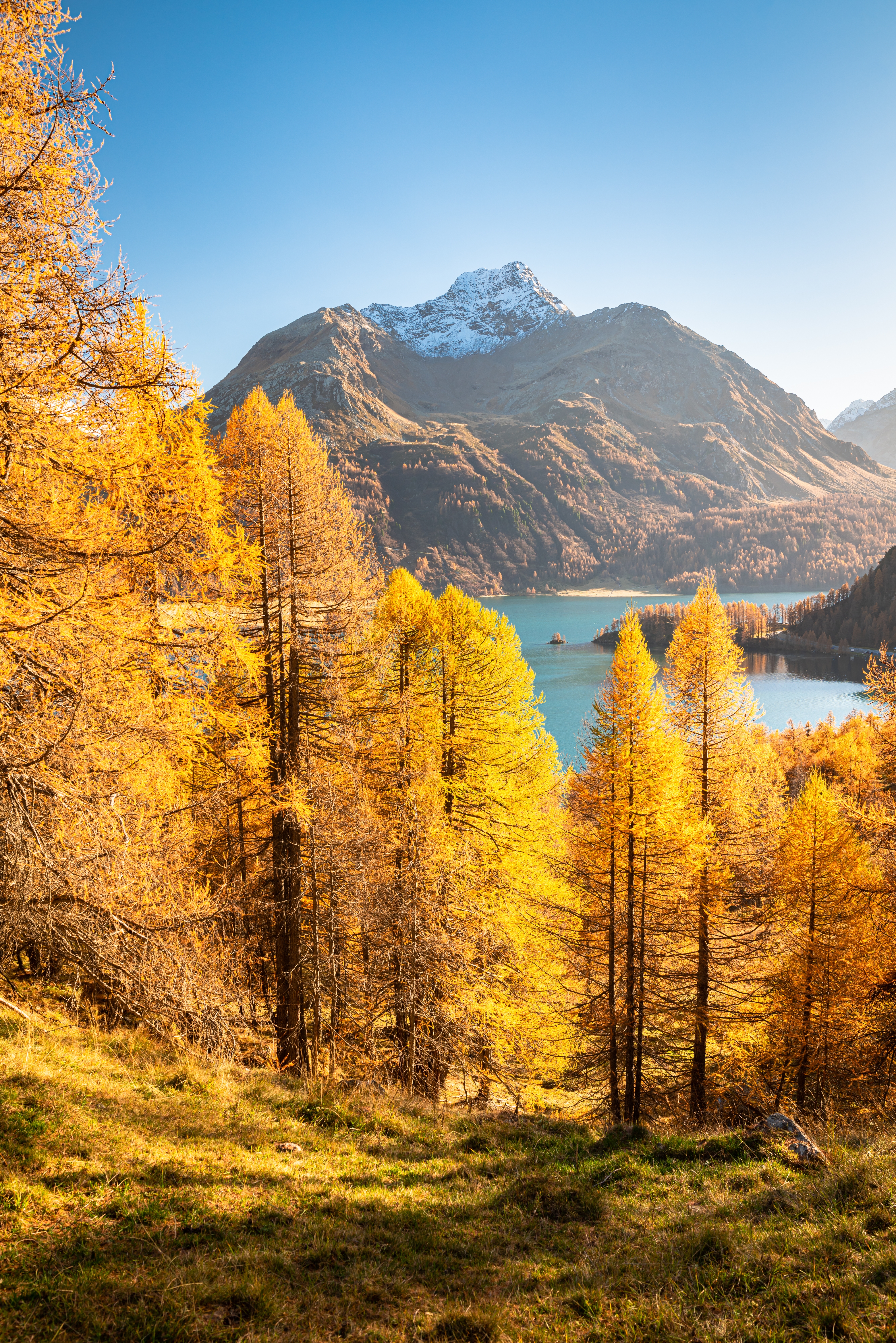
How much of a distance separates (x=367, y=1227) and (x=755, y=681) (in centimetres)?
13316

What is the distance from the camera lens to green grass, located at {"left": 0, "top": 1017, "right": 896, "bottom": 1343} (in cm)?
370

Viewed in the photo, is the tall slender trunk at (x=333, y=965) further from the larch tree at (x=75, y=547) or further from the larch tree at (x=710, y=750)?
the larch tree at (x=710, y=750)

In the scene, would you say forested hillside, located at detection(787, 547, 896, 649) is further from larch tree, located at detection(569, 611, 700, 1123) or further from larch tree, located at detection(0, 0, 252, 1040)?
larch tree, located at detection(0, 0, 252, 1040)

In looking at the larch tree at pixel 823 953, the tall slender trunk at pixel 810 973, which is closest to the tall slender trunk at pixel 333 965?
the larch tree at pixel 823 953

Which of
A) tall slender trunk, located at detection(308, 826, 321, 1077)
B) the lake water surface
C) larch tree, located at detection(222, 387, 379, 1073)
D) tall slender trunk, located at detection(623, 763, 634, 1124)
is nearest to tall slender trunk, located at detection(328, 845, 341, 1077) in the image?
larch tree, located at detection(222, 387, 379, 1073)

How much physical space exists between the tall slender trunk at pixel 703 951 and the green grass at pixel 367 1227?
563 cm

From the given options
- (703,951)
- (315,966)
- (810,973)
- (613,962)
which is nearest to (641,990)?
(613,962)

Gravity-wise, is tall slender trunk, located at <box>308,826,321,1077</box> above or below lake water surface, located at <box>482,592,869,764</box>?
above

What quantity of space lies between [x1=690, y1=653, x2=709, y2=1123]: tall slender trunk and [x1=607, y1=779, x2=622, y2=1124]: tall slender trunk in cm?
163

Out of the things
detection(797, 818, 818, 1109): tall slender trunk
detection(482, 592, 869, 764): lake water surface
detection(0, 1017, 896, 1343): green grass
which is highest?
detection(0, 1017, 896, 1343): green grass

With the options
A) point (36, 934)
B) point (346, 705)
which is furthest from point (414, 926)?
point (36, 934)

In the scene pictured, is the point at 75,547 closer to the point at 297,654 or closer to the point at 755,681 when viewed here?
the point at 297,654

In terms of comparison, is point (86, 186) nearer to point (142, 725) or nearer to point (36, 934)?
point (142, 725)

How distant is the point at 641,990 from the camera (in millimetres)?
12195
